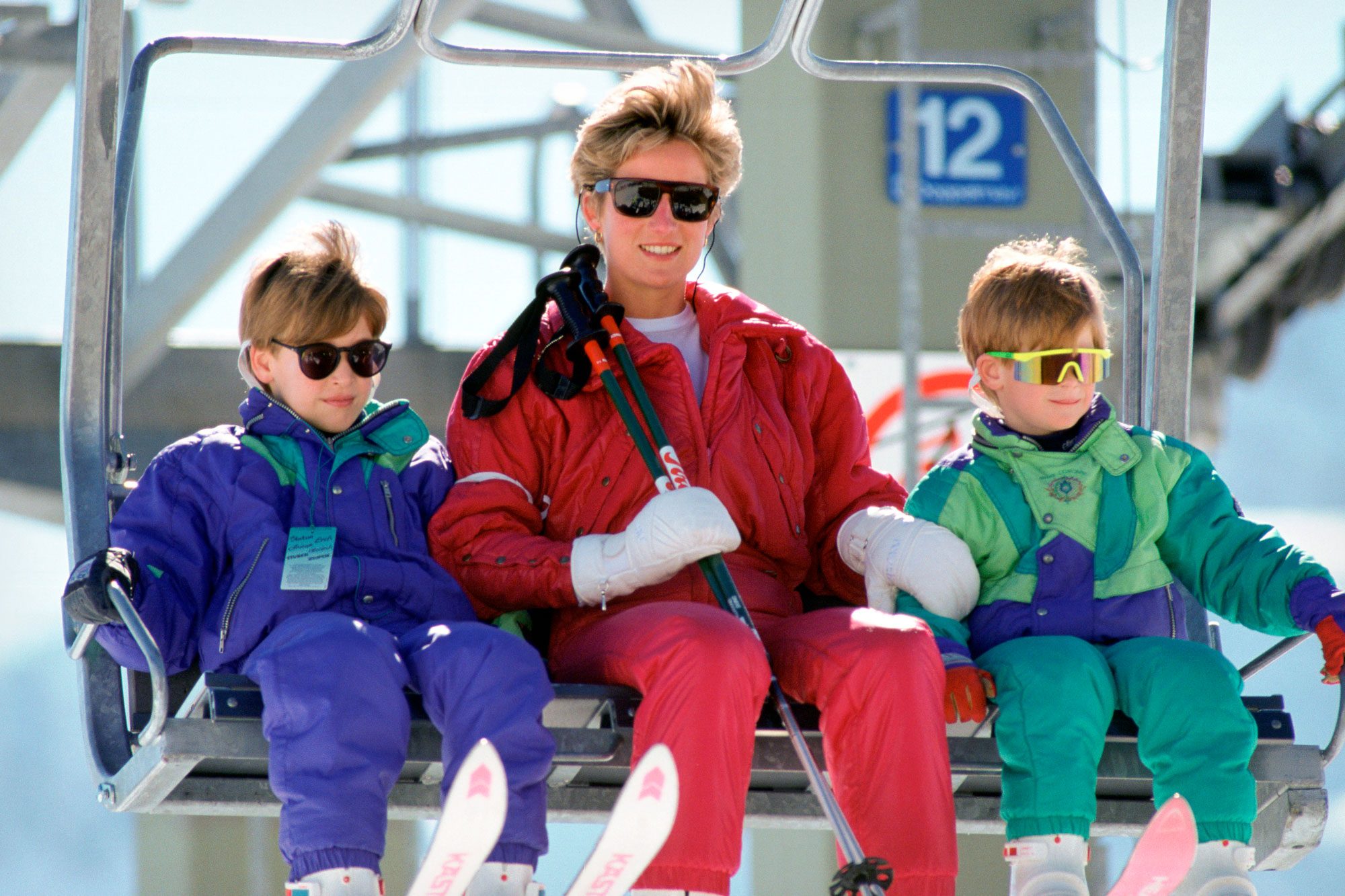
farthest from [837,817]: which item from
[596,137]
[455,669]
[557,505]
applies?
[596,137]

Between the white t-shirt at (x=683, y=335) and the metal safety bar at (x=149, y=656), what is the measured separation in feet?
3.25

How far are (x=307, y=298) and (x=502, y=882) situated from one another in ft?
3.42

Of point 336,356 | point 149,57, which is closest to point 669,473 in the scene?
point 336,356

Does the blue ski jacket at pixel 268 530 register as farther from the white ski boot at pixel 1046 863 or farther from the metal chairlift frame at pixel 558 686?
the white ski boot at pixel 1046 863

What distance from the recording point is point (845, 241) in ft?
25.5

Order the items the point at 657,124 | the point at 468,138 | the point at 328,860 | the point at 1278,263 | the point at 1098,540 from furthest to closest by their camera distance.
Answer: the point at 468,138 < the point at 1278,263 < the point at 657,124 < the point at 1098,540 < the point at 328,860

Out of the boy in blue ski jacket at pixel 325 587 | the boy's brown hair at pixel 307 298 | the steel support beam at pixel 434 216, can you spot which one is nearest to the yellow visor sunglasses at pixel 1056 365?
the boy in blue ski jacket at pixel 325 587

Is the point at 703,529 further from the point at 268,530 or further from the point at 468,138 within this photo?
the point at 468,138

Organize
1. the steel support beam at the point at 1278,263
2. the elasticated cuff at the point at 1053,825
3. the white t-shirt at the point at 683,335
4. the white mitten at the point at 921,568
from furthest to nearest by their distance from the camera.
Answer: the steel support beam at the point at 1278,263 < the white t-shirt at the point at 683,335 < the white mitten at the point at 921,568 < the elasticated cuff at the point at 1053,825

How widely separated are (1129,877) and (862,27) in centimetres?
561

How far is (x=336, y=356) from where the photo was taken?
3031mm

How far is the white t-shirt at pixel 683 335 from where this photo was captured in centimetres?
320

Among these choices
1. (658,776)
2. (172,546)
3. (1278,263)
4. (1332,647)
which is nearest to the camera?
(658,776)

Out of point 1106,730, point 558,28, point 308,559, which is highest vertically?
point 558,28
